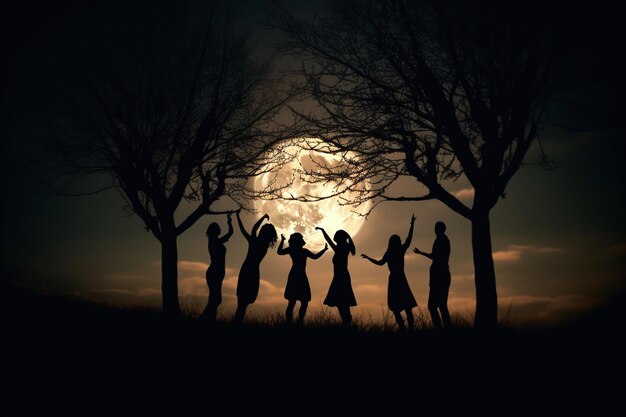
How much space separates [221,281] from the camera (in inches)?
518

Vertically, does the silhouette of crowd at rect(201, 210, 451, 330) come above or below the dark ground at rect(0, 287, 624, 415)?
above

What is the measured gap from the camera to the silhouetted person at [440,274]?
12383 millimetres

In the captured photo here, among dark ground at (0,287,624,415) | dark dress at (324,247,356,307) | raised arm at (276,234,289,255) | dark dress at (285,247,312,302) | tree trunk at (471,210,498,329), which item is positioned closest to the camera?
dark ground at (0,287,624,415)

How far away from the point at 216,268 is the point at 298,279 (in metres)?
1.98

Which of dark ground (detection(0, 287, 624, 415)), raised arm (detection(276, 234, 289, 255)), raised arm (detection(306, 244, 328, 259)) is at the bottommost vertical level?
dark ground (detection(0, 287, 624, 415))

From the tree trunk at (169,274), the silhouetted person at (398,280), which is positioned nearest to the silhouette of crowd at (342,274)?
the silhouetted person at (398,280)

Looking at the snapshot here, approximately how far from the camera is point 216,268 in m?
13.0

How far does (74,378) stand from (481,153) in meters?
9.79

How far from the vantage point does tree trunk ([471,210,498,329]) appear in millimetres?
12766

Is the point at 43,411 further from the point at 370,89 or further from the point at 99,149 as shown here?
the point at 99,149

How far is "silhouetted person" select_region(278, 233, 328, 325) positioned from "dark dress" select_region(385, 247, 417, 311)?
1534 mm

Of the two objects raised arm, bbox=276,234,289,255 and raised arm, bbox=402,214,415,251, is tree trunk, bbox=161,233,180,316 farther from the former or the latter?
raised arm, bbox=402,214,415,251

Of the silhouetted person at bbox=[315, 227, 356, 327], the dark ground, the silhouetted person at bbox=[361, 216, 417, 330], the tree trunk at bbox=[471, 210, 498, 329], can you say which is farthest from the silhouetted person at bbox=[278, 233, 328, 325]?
the tree trunk at bbox=[471, 210, 498, 329]

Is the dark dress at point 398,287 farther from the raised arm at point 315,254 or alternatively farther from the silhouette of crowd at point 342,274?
the raised arm at point 315,254
